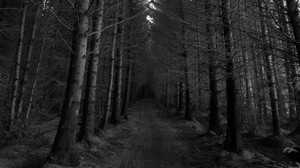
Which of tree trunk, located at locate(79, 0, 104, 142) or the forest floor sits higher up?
tree trunk, located at locate(79, 0, 104, 142)

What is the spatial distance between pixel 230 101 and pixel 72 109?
443 cm

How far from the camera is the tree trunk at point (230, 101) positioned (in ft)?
18.3

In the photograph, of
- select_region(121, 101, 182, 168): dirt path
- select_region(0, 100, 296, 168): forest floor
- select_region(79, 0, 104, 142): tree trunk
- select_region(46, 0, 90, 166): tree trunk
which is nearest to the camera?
select_region(46, 0, 90, 166): tree trunk

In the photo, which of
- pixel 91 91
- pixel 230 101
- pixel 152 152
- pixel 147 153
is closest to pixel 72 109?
pixel 91 91

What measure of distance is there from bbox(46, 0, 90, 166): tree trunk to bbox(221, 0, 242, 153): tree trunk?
12.7ft

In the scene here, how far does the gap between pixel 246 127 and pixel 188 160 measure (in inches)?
240

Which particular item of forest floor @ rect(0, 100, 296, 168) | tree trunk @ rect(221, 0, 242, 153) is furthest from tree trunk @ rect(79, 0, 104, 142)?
tree trunk @ rect(221, 0, 242, 153)

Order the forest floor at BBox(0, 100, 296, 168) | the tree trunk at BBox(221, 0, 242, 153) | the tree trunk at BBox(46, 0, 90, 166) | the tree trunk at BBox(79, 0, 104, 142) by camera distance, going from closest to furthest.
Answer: the tree trunk at BBox(46, 0, 90, 166)
the forest floor at BBox(0, 100, 296, 168)
the tree trunk at BBox(221, 0, 242, 153)
the tree trunk at BBox(79, 0, 104, 142)

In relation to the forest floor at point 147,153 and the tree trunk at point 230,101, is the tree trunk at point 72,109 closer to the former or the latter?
the forest floor at point 147,153

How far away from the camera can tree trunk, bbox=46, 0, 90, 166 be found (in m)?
3.71

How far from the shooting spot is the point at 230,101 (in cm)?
589

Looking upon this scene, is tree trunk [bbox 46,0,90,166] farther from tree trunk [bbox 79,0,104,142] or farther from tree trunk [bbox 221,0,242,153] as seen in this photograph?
tree trunk [bbox 221,0,242,153]

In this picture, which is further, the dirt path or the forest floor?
the dirt path

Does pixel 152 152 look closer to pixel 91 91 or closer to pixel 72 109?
pixel 91 91
